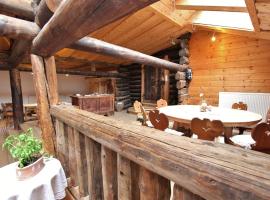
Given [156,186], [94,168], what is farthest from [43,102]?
[156,186]

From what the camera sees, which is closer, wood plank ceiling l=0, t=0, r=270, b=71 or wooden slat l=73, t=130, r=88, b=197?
wooden slat l=73, t=130, r=88, b=197

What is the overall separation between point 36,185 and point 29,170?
16 centimetres

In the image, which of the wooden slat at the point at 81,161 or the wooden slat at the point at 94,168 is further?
the wooden slat at the point at 81,161

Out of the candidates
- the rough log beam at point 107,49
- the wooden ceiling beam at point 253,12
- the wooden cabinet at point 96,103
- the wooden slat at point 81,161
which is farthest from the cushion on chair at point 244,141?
the wooden cabinet at point 96,103

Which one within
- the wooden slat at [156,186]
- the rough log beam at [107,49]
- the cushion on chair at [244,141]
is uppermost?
the rough log beam at [107,49]

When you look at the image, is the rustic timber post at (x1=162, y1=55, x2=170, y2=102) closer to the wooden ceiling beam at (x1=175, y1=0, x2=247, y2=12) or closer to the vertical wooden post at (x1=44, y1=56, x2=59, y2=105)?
the wooden ceiling beam at (x1=175, y1=0, x2=247, y2=12)

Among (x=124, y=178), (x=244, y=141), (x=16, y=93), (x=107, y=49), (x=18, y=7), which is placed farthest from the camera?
(x=16, y=93)

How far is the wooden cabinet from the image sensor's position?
6.12m

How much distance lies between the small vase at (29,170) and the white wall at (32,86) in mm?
8608

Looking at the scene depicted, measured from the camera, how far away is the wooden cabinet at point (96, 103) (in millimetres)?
6122

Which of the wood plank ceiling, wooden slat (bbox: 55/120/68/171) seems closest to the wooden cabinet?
the wood plank ceiling

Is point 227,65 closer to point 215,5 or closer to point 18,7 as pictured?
point 215,5

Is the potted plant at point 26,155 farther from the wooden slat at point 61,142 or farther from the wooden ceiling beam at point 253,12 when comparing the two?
the wooden ceiling beam at point 253,12

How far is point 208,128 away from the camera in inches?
82.5
